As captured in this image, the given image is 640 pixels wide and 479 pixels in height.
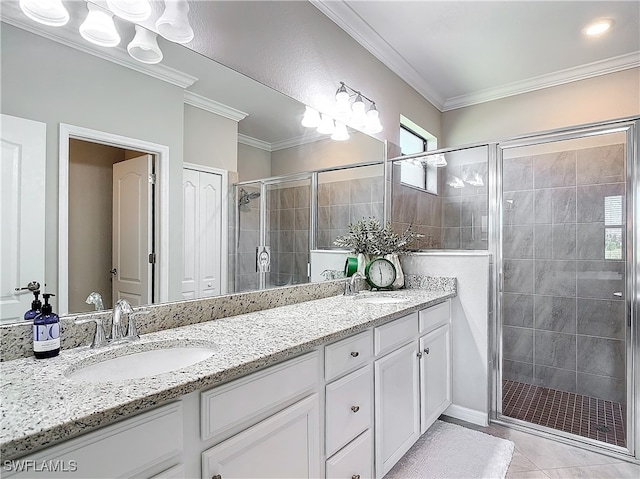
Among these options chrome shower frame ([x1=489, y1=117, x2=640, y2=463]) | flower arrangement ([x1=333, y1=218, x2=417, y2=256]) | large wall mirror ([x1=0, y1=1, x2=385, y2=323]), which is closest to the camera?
large wall mirror ([x1=0, y1=1, x2=385, y2=323])

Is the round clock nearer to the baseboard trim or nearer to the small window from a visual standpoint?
the small window

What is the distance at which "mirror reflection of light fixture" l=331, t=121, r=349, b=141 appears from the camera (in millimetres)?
2406

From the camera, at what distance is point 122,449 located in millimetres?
762

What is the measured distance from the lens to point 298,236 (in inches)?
84.1

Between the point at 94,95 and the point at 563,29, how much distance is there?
9.66 ft

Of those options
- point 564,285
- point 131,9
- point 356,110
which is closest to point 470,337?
point 564,285

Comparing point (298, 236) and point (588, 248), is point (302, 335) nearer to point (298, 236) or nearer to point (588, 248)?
point (298, 236)

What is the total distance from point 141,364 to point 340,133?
6.00ft

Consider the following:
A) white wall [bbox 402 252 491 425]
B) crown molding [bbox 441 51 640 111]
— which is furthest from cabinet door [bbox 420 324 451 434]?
crown molding [bbox 441 51 640 111]

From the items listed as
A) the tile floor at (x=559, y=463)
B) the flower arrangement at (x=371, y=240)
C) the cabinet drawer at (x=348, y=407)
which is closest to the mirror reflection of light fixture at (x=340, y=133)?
the flower arrangement at (x=371, y=240)

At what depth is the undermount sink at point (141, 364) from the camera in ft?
3.36

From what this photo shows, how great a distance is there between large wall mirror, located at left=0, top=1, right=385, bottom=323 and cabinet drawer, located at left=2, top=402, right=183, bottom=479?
0.56m

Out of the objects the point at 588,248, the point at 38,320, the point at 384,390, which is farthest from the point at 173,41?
the point at 588,248

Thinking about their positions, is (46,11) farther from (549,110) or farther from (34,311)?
(549,110)
